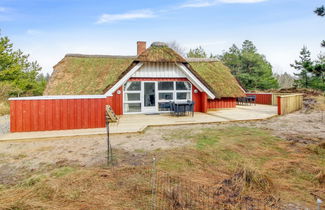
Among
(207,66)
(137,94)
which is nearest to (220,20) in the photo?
(207,66)

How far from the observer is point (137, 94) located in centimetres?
1152

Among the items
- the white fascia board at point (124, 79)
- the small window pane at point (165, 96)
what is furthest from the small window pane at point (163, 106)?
the white fascia board at point (124, 79)

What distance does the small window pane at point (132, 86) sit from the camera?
11312 millimetres

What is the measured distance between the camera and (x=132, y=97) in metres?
11.5

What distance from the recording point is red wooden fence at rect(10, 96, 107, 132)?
6961 millimetres

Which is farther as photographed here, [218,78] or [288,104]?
[218,78]

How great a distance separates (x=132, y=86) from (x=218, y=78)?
800 cm

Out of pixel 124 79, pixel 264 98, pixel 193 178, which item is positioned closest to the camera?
pixel 193 178

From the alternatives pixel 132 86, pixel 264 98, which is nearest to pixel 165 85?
pixel 132 86

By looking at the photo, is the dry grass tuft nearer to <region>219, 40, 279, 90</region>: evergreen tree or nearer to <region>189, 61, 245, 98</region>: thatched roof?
<region>189, 61, 245, 98</region>: thatched roof

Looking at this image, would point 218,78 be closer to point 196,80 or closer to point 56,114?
point 196,80

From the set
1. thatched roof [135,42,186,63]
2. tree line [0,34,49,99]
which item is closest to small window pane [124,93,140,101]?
thatched roof [135,42,186,63]

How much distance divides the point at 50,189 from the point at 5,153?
10.7 feet

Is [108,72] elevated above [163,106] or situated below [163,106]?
above
